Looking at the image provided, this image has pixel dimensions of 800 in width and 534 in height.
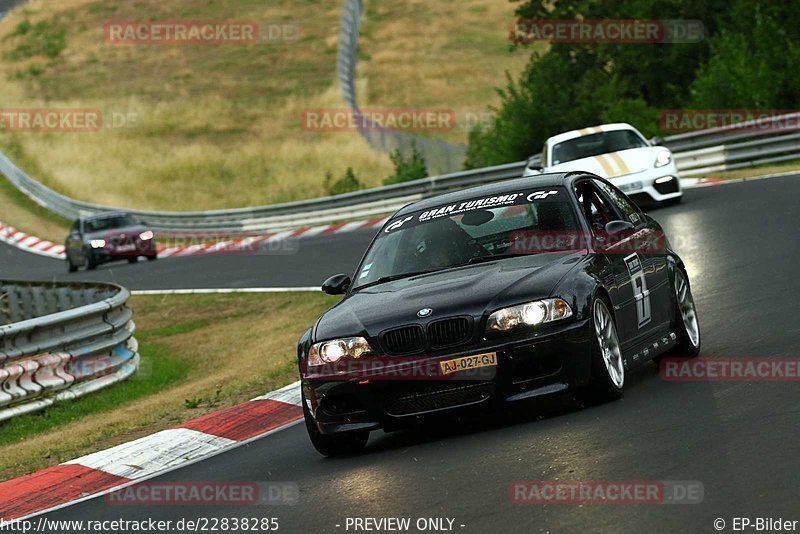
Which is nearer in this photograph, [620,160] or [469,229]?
[469,229]

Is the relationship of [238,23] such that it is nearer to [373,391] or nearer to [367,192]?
[367,192]

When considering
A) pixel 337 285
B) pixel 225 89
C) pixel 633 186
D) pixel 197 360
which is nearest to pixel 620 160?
pixel 633 186

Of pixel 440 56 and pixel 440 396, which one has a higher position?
pixel 440 396

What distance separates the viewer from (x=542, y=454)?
23.9ft

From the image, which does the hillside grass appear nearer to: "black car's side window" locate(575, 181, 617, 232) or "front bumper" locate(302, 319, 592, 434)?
"black car's side window" locate(575, 181, 617, 232)

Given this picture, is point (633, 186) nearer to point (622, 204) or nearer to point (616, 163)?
point (616, 163)

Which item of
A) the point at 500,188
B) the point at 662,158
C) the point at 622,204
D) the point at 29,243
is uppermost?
the point at 500,188

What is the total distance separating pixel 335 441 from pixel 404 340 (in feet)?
2.65

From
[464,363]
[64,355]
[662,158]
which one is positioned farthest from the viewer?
[662,158]

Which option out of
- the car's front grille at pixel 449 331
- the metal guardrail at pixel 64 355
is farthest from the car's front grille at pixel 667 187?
the car's front grille at pixel 449 331

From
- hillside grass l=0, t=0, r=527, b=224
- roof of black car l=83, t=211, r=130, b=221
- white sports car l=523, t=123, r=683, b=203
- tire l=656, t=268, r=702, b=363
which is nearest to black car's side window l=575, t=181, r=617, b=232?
tire l=656, t=268, r=702, b=363

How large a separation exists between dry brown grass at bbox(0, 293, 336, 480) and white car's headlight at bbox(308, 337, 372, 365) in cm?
257

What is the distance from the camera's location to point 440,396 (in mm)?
8102

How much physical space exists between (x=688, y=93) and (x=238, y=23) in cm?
4440
